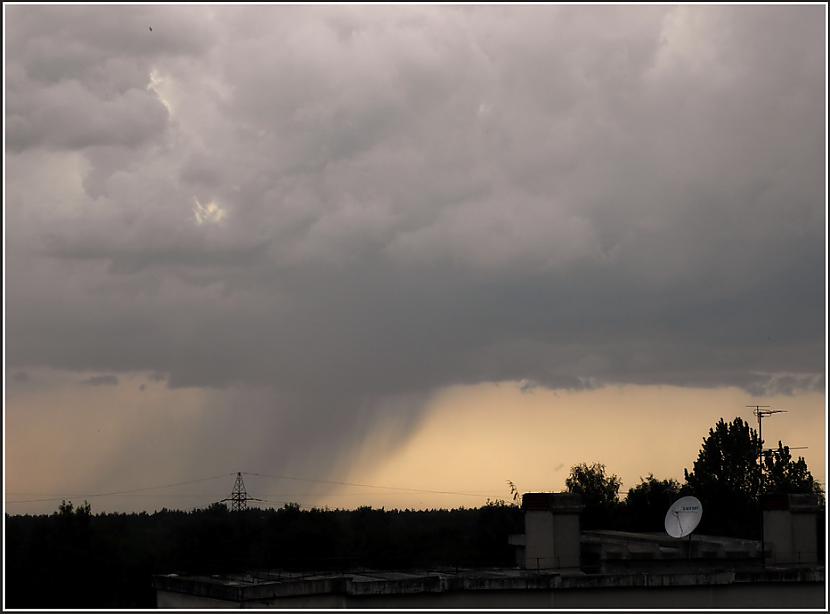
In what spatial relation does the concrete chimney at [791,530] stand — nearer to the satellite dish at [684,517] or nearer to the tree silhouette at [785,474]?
the satellite dish at [684,517]

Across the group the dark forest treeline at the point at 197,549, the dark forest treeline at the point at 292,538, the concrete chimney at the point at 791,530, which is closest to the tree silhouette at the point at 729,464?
the dark forest treeline at the point at 292,538

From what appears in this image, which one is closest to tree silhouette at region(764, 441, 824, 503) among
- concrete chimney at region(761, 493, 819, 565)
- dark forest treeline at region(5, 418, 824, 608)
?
dark forest treeline at region(5, 418, 824, 608)

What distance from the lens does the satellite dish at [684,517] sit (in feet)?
140

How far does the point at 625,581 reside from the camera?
35562 mm

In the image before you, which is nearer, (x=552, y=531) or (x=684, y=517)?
(x=552, y=531)

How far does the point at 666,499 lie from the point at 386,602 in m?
57.6

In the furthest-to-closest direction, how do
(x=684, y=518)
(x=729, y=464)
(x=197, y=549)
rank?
1. (x=729, y=464)
2. (x=197, y=549)
3. (x=684, y=518)

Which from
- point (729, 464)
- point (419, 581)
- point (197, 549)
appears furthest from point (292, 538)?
point (419, 581)

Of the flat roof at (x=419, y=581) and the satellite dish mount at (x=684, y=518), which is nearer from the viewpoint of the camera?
the flat roof at (x=419, y=581)

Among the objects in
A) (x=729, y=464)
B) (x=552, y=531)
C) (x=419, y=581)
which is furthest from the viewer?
(x=729, y=464)

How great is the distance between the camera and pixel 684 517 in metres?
43.0

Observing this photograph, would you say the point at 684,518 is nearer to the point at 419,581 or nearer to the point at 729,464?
the point at 419,581

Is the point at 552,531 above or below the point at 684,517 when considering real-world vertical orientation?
below

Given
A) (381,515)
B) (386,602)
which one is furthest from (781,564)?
(381,515)
